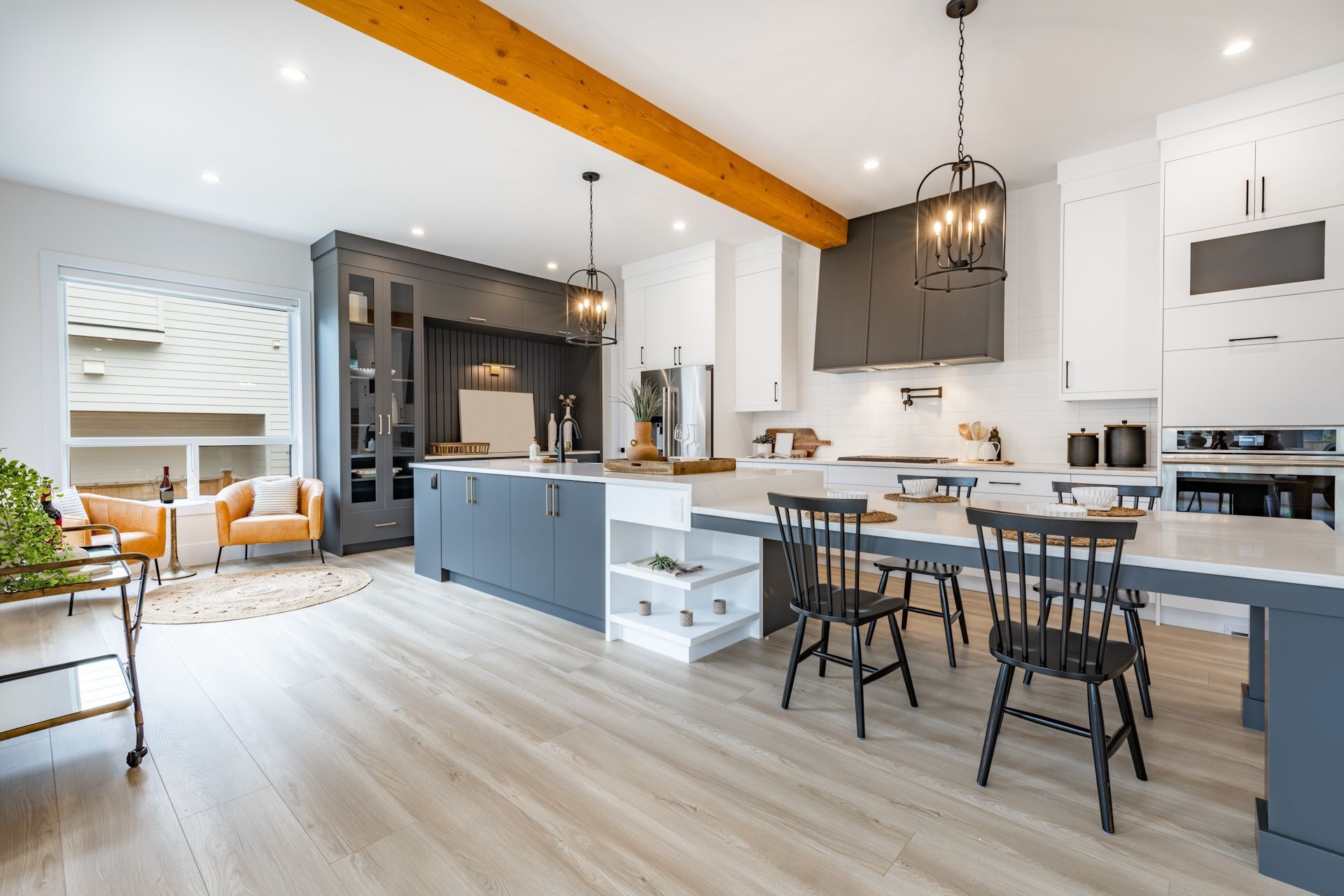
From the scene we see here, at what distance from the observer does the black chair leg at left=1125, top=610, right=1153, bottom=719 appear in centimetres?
220

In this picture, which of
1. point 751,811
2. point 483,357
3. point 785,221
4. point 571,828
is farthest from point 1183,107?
point 483,357

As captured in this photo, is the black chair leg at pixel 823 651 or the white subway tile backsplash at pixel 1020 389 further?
the white subway tile backsplash at pixel 1020 389

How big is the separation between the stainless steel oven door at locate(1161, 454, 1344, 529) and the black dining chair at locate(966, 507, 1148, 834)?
5.32 feet

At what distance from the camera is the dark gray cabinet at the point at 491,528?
3896 millimetres

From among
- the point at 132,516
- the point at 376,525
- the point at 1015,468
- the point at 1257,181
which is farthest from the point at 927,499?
the point at 132,516

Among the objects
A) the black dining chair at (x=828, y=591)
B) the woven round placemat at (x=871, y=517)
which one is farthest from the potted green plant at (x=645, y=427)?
the woven round placemat at (x=871, y=517)

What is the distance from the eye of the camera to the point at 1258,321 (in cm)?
318

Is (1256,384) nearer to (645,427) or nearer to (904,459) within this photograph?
(904,459)

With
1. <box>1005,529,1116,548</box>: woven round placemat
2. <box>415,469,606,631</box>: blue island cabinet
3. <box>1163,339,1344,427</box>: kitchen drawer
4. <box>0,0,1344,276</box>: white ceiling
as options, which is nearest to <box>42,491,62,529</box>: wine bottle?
<box>415,469,606,631</box>: blue island cabinet

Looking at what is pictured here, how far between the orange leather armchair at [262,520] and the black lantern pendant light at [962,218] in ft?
15.8

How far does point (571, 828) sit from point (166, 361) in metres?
5.47

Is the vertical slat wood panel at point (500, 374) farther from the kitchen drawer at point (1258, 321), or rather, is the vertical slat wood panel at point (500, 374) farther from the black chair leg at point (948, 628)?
the kitchen drawer at point (1258, 321)

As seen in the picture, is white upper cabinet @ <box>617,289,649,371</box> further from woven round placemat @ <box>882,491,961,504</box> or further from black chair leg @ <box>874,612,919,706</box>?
black chair leg @ <box>874,612,919,706</box>

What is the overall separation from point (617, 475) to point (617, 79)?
6.64 ft
